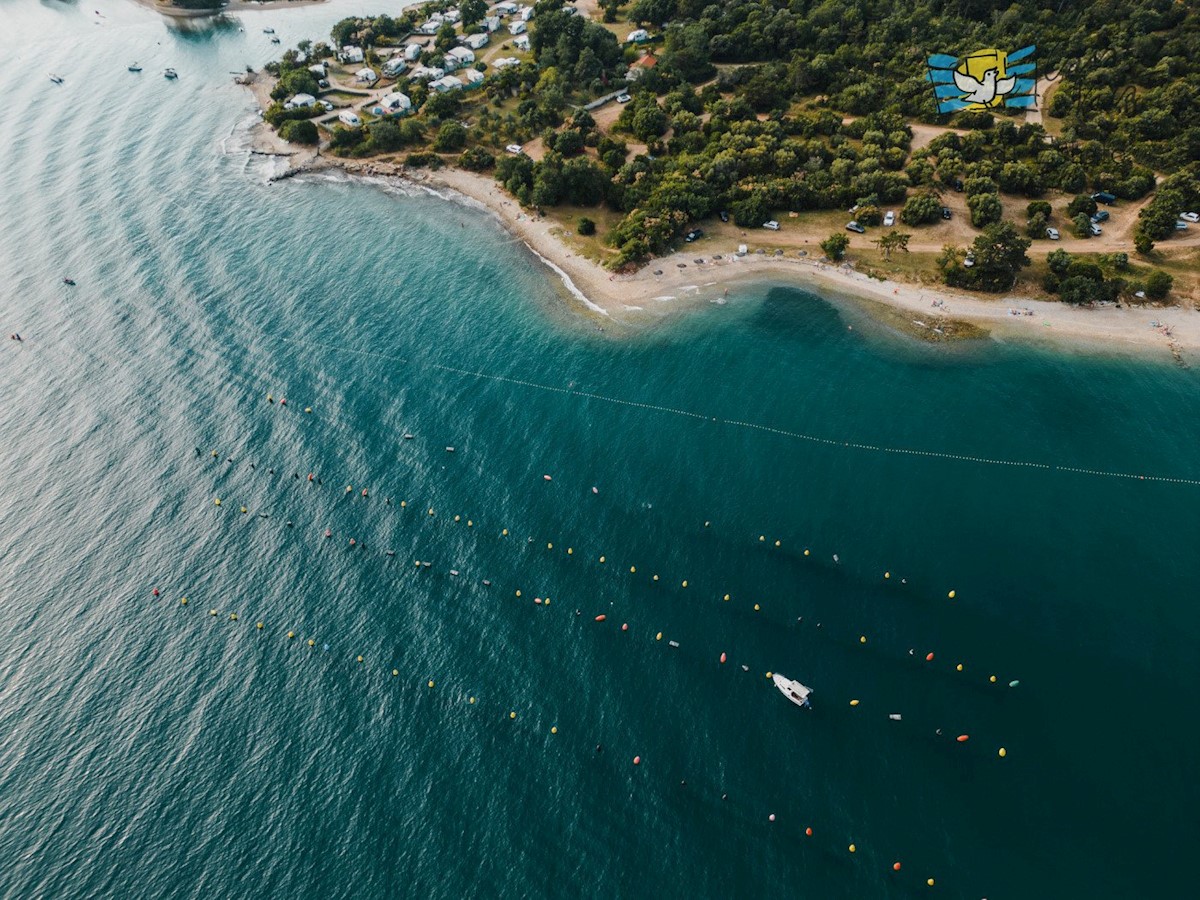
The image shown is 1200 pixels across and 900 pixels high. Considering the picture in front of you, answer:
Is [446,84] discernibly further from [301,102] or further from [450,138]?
[301,102]

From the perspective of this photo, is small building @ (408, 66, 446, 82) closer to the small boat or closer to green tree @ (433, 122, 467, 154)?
green tree @ (433, 122, 467, 154)

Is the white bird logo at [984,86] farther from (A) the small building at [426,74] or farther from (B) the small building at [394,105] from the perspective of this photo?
(B) the small building at [394,105]

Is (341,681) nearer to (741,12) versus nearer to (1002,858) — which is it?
(1002,858)

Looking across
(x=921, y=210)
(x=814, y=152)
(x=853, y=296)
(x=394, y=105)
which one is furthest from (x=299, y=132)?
(x=921, y=210)

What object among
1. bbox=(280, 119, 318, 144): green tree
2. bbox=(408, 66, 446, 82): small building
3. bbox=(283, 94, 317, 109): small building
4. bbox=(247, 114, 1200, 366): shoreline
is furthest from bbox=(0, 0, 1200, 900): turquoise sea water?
bbox=(408, 66, 446, 82): small building

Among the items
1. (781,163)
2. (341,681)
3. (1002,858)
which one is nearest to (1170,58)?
(781,163)

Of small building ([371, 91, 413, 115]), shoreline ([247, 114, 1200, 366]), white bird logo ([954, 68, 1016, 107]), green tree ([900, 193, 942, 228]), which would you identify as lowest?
shoreline ([247, 114, 1200, 366])

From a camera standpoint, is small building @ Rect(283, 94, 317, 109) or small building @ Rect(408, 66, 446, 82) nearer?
small building @ Rect(283, 94, 317, 109)
